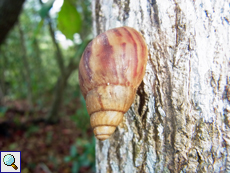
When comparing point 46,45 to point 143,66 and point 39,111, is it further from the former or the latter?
point 143,66

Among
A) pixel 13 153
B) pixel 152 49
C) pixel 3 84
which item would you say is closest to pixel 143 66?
pixel 152 49

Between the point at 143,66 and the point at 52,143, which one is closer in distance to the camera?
the point at 143,66

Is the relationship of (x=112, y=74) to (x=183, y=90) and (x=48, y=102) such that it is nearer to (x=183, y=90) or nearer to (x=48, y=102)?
(x=183, y=90)

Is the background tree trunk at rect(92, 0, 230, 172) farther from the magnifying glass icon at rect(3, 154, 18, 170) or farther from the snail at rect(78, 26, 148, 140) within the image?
the magnifying glass icon at rect(3, 154, 18, 170)

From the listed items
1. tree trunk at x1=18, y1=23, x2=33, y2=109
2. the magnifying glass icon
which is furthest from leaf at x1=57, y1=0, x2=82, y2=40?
tree trunk at x1=18, y1=23, x2=33, y2=109

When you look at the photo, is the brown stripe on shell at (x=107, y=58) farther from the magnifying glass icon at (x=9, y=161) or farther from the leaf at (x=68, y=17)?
the magnifying glass icon at (x=9, y=161)

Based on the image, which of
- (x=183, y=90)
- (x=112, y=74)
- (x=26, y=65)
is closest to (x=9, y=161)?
(x=112, y=74)
